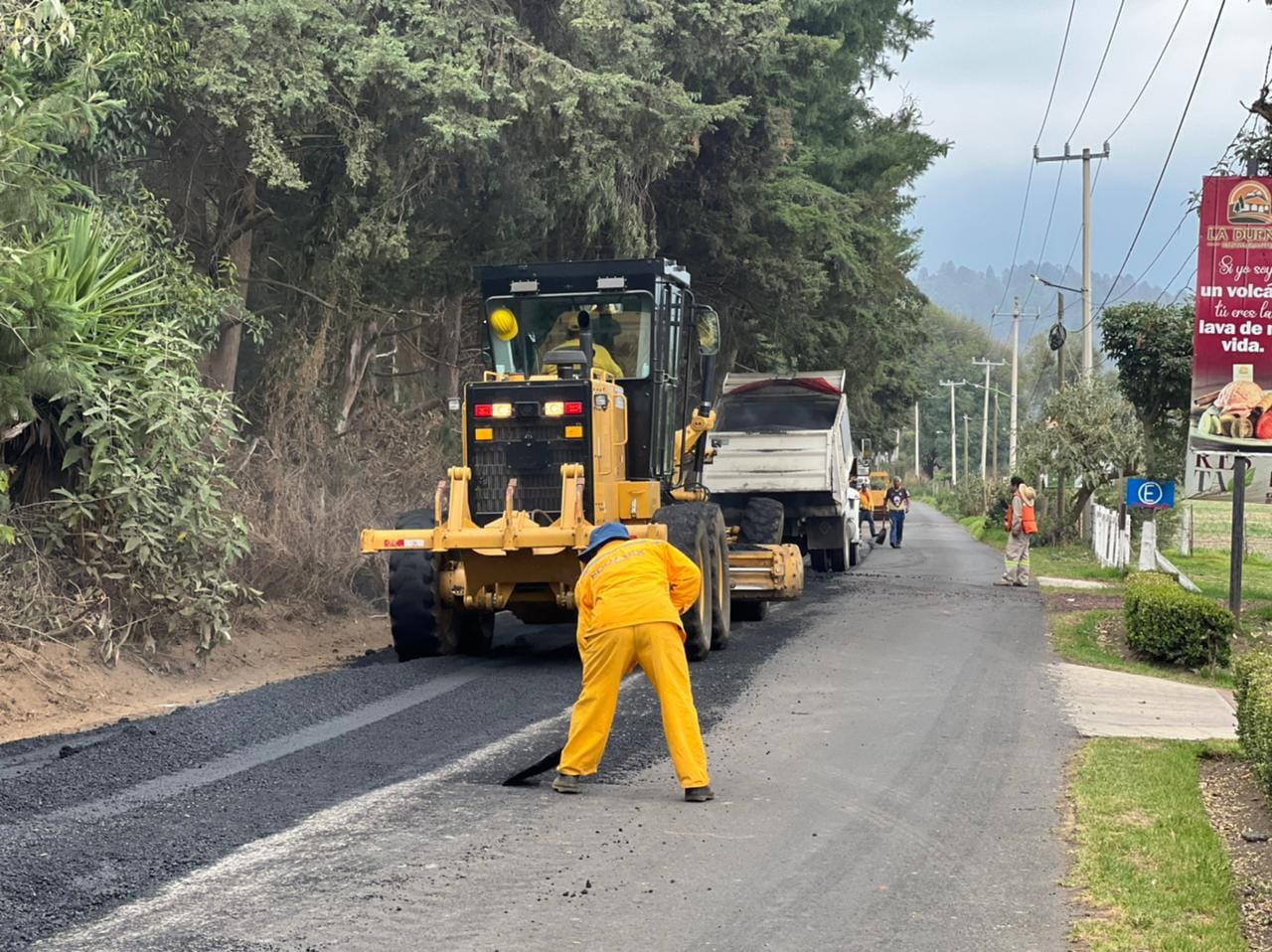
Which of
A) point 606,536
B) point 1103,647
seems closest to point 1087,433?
point 1103,647

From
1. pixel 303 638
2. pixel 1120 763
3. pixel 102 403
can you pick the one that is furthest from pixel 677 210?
pixel 1120 763

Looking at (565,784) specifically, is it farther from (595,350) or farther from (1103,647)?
(1103,647)

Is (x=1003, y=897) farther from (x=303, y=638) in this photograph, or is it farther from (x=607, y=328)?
(x=303, y=638)

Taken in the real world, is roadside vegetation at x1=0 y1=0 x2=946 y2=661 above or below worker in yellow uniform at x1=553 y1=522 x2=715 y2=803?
above

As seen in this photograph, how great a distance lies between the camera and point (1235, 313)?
15992 mm

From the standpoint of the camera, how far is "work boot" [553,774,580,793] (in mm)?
8484

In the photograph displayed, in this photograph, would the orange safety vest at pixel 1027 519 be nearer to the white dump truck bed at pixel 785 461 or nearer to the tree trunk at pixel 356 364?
the white dump truck bed at pixel 785 461

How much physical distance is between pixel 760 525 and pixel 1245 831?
1166cm

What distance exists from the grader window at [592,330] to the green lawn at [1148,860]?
6101 mm

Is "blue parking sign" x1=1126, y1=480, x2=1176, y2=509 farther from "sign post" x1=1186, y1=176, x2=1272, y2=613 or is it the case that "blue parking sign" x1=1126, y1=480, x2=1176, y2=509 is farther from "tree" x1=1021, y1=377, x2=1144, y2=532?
"tree" x1=1021, y1=377, x2=1144, y2=532

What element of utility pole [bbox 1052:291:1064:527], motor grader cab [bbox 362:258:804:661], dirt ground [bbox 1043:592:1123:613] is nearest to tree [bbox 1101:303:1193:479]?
dirt ground [bbox 1043:592:1123:613]

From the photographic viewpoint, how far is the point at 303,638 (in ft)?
51.1

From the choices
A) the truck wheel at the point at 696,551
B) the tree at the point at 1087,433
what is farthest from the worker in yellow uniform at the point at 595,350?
the tree at the point at 1087,433

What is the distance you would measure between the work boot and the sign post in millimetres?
9818
